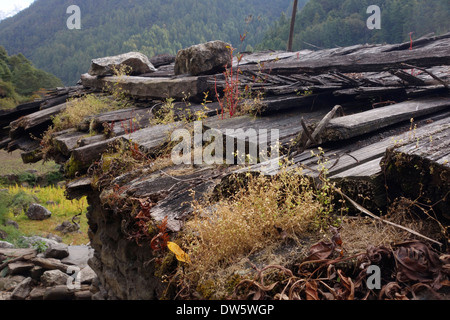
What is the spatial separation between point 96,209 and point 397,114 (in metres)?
4.29

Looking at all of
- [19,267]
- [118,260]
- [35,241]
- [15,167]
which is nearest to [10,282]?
[19,267]

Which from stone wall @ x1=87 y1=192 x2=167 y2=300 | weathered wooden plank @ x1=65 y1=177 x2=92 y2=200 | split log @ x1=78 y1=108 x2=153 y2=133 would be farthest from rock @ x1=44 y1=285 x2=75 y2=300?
weathered wooden plank @ x1=65 y1=177 x2=92 y2=200

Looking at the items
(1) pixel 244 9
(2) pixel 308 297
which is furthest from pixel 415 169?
(1) pixel 244 9

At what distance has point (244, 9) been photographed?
309 feet

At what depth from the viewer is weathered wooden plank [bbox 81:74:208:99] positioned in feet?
16.8

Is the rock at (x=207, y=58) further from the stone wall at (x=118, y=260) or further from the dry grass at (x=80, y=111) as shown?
the stone wall at (x=118, y=260)

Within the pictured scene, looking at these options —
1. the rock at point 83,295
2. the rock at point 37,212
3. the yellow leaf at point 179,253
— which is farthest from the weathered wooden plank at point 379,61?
the rock at point 37,212

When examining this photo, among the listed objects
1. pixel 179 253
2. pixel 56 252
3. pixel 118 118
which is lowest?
pixel 56 252

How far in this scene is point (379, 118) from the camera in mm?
3367

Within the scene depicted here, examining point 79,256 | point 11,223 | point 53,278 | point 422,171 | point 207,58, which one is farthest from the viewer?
point 11,223

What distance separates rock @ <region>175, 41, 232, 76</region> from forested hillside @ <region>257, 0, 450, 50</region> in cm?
2887

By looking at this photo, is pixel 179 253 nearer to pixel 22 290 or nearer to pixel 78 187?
pixel 78 187

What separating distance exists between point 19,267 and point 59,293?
217cm

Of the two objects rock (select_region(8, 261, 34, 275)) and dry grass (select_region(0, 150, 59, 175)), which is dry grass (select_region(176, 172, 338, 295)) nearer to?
rock (select_region(8, 261, 34, 275))
